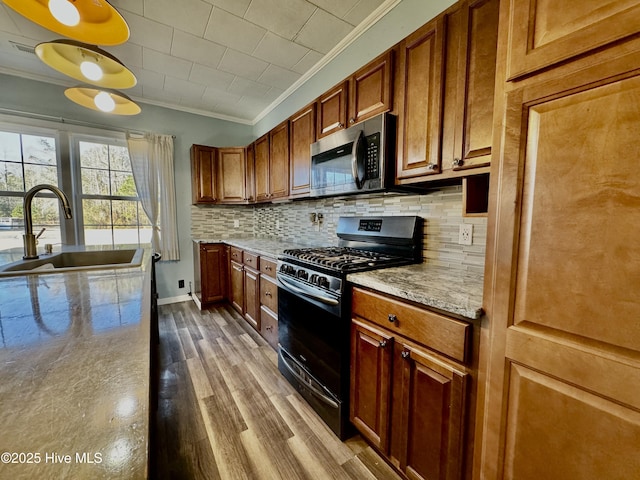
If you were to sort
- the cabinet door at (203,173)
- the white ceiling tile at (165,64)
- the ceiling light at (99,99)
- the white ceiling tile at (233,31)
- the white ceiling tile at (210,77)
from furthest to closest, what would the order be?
the cabinet door at (203,173)
the white ceiling tile at (210,77)
the white ceiling tile at (165,64)
the white ceiling tile at (233,31)
the ceiling light at (99,99)

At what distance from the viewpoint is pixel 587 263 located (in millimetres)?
654

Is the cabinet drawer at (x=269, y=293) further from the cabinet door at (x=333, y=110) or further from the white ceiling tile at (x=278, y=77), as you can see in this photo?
the white ceiling tile at (x=278, y=77)

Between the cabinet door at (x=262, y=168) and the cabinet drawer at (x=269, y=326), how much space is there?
1281 mm

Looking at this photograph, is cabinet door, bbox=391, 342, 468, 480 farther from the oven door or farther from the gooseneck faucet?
the gooseneck faucet

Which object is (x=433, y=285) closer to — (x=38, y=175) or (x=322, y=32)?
(x=322, y=32)

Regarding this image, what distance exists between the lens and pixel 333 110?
77.2 inches

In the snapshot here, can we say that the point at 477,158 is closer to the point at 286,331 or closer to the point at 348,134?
the point at 348,134

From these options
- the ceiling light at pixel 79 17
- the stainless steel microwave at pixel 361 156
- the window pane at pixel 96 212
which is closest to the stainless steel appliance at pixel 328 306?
the stainless steel microwave at pixel 361 156

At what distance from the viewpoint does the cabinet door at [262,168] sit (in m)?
2.98

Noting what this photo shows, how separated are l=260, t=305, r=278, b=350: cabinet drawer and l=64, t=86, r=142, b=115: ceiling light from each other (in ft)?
6.24

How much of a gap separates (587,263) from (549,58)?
1.77 feet

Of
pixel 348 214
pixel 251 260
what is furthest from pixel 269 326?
pixel 348 214

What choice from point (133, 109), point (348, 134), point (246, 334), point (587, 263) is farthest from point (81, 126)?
point (587, 263)

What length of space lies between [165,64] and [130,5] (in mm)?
760
